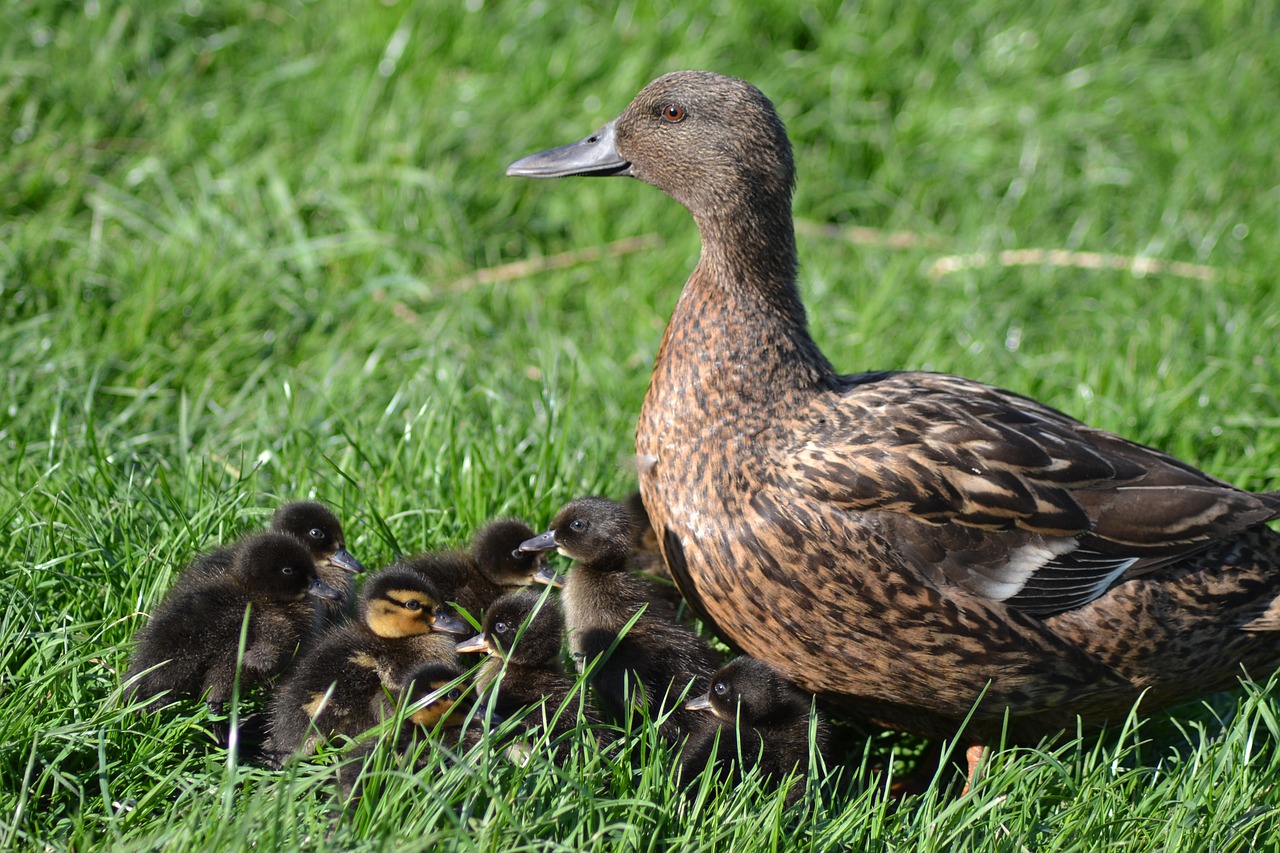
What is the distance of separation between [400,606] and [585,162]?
1.60 meters

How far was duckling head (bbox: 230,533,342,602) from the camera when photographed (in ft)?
11.2

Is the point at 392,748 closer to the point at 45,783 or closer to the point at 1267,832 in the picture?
the point at 45,783

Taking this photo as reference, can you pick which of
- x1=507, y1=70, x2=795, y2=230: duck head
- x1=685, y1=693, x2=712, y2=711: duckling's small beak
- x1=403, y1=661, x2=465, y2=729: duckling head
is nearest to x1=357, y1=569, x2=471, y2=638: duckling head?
x1=403, y1=661, x2=465, y2=729: duckling head

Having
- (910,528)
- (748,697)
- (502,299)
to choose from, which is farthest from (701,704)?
(502,299)

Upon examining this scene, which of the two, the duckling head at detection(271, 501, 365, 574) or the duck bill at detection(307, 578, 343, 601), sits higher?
the duckling head at detection(271, 501, 365, 574)

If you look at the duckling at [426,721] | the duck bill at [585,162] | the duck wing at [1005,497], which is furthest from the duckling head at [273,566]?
the duck bill at [585,162]

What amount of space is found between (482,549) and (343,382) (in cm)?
146

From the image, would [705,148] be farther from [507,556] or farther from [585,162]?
[507,556]

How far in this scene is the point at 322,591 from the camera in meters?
3.53

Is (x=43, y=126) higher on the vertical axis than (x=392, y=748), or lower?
higher

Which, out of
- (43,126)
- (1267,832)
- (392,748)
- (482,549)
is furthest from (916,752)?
(43,126)

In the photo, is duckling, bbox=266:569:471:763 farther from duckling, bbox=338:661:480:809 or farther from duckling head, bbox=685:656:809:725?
duckling head, bbox=685:656:809:725

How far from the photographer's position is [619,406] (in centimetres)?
507

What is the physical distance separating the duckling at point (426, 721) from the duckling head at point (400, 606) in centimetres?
19
